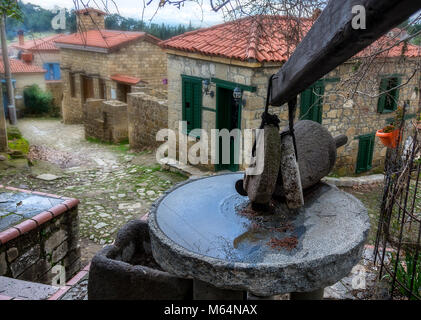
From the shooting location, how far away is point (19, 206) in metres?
4.87

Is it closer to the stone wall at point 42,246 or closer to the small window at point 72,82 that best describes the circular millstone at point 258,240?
the stone wall at point 42,246

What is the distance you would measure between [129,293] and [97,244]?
3162 mm

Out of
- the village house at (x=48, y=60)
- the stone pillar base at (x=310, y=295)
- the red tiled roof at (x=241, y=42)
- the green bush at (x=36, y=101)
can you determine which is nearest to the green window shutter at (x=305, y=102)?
the red tiled roof at (x=241, y=42)

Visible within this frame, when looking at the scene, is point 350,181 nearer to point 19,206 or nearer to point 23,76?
point 19,206

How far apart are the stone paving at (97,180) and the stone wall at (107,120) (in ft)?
1.35

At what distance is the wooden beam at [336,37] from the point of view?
1301 mm

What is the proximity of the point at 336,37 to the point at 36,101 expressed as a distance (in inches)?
865

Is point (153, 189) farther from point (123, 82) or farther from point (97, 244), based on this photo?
point (123, 82)

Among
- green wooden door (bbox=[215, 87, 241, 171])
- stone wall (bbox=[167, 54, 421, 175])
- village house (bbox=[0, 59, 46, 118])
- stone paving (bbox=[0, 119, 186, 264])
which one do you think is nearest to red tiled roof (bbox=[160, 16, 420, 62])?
stone wall (bbox=[167, 54, 421, 175])

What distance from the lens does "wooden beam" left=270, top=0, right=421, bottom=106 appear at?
4.27 ft

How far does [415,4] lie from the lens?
1.22 m

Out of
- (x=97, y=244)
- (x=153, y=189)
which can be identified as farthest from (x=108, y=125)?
(x=97, y=244)

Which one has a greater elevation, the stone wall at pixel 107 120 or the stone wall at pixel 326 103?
the stone wall at pixel 326 103

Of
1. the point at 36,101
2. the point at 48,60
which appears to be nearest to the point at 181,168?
the point at 36,101
